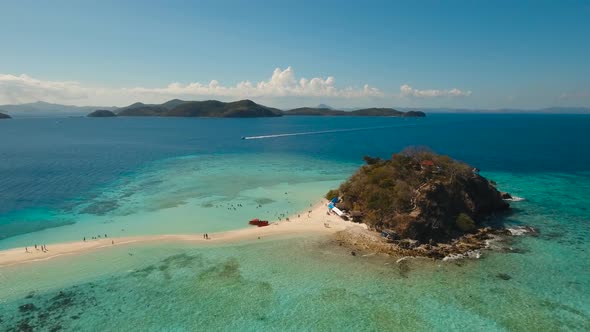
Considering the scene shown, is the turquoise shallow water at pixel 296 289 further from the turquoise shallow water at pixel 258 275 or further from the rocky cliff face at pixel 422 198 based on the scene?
the rocky cliff face at pixel 422 198

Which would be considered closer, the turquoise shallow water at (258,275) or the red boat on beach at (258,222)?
the turquoise shallow water at (258,275)

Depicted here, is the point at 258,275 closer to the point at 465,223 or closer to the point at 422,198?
the point at 422,198

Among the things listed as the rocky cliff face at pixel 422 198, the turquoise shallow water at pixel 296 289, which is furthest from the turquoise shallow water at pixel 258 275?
the rocky cliff face at pixel 422 198

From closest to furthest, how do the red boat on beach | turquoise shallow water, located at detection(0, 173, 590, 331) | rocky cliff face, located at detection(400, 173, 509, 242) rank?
1. turquoise shallow water, located at detection(0, 173, 590, 331)
2. rocky cliff face, located at detection(400, 173, 509, 242)
3. the red boat on beach

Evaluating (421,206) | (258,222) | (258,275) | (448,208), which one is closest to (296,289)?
(258,275)

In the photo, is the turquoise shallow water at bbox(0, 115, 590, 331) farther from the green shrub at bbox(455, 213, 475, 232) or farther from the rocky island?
the green shrub at bbox(455, 213, 475, 232)

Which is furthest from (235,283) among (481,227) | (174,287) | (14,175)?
(14,175)

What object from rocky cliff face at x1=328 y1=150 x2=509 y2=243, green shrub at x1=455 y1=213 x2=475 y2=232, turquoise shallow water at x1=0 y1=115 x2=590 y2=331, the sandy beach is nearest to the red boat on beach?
the sandy beach
